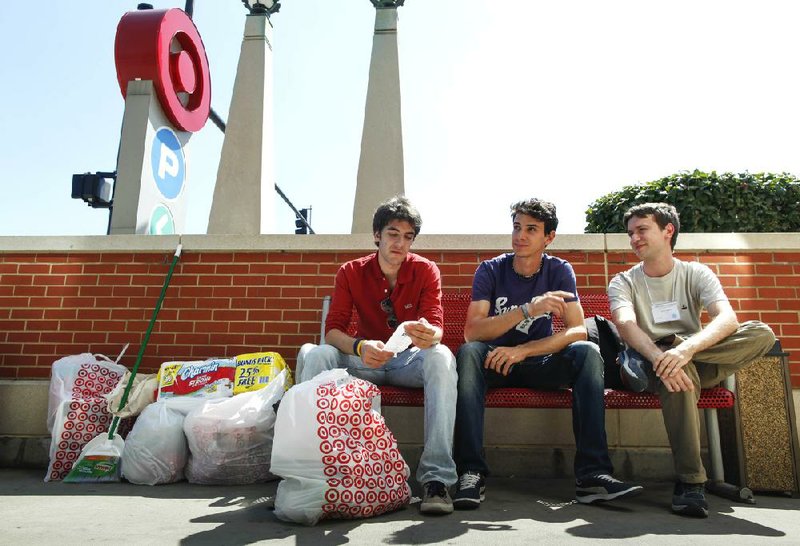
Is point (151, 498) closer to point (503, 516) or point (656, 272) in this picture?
point (503, 516)

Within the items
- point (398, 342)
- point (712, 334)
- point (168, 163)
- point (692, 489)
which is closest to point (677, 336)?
point (712, 334)

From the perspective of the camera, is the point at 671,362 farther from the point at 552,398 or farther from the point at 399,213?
the point at 399,213

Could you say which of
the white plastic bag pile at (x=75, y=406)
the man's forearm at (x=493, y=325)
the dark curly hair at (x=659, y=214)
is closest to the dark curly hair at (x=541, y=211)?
the dark curly hair at (x=659, y=214)

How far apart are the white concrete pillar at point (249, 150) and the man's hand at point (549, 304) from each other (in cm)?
345

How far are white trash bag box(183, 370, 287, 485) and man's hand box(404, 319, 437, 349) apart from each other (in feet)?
3.39

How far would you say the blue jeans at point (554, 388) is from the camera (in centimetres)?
273

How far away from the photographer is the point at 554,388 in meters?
3.03

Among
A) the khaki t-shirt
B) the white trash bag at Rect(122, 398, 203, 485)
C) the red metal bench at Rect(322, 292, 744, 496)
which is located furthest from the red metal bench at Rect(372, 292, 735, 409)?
the white trash bag at Rect(122, 398, 203, 485)

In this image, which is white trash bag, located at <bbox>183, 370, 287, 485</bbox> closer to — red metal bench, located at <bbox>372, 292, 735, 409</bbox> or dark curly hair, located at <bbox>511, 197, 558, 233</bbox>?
red metal bench, located at <bbox>372, 292, 735, 409</bbox>

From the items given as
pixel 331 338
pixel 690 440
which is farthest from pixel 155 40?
pixel 690 440

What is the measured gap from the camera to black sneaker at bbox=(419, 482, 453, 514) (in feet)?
7.97

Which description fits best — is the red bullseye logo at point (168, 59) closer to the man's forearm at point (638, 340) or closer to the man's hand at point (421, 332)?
the man's hand at point (421, 332)

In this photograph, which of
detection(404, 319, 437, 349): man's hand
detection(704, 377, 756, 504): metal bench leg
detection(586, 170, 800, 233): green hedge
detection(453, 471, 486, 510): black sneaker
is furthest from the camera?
detection(586, 170, 800, 233): green hedge

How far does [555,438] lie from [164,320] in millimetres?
2891
